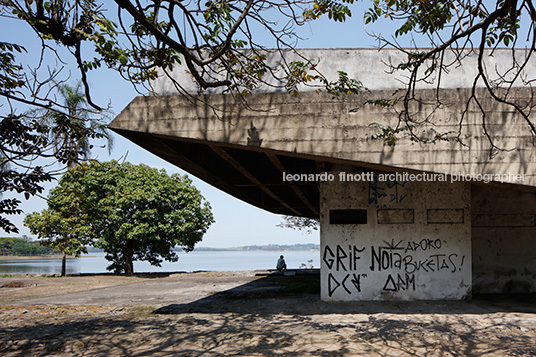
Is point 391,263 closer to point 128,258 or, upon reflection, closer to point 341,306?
point 341,306

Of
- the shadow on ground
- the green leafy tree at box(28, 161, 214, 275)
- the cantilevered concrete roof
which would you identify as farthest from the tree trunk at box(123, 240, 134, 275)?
the cantilevered concrete roof

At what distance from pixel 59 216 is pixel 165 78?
54.4 ft

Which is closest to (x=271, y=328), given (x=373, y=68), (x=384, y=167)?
(x=384, y=167)

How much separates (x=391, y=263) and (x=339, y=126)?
11.0ft

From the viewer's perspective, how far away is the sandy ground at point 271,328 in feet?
20.6

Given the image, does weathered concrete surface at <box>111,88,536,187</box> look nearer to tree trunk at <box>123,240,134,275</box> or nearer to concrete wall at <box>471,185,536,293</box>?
concrete wall at <box>471,185,536,293</box>

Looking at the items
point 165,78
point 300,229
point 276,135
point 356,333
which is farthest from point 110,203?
point 356,333

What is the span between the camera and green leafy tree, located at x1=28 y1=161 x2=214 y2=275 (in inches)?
885

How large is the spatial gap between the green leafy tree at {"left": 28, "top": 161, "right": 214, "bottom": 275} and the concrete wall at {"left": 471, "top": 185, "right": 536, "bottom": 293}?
1499 cm

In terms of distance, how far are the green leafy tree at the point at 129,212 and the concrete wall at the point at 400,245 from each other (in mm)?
14240

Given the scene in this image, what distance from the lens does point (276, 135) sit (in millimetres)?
8570

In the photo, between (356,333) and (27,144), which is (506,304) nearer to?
(356,333)

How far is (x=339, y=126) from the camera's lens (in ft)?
28.2

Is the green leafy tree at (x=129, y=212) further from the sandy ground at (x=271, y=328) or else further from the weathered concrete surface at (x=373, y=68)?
the weathered concrete surface at (x=373, y=68)
